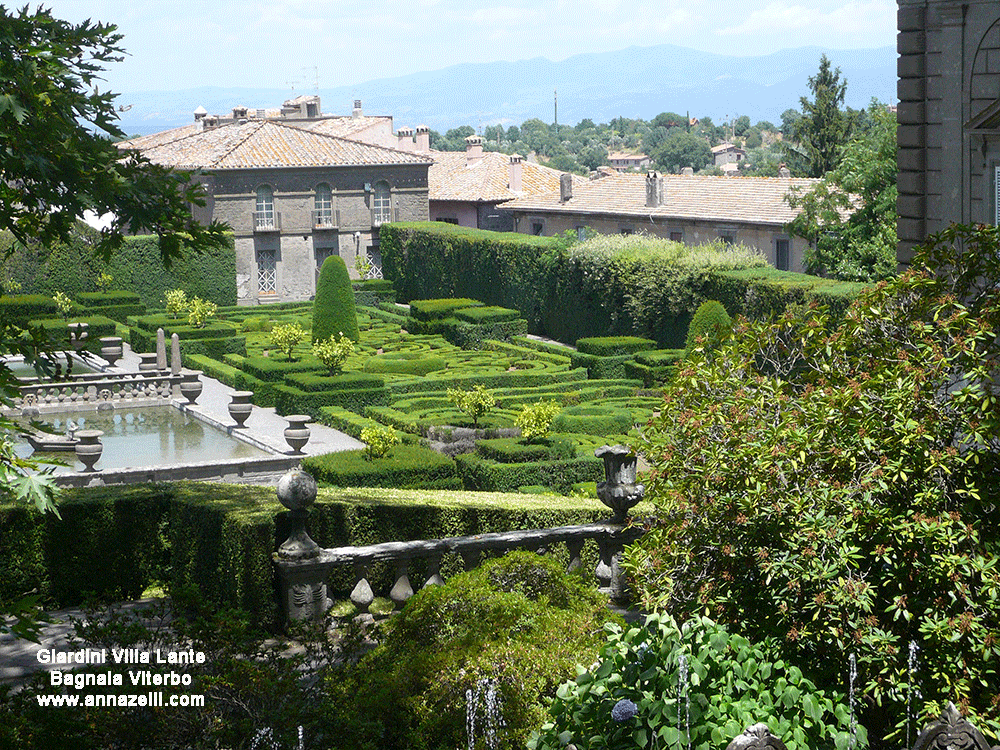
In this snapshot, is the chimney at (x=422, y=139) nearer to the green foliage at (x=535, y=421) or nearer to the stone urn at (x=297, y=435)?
the stone urn at (x=297, y=435)

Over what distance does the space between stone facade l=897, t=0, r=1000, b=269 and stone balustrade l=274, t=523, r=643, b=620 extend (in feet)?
13.4

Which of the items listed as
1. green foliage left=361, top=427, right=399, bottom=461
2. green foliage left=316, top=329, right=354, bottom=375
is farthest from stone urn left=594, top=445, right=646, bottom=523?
green foliage left=316, top=329, right=354, bottom=375

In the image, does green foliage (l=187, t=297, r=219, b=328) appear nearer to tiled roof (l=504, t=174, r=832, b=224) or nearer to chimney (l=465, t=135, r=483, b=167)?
tiled roof (l=504, t=174, r=832, b=224)

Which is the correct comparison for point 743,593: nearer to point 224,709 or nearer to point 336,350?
point 224,709

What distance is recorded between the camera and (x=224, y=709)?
691cm

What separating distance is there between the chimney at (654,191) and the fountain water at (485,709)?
38.8 m

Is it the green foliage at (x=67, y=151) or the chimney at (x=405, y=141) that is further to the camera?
the chimney at (x=405, y=141)

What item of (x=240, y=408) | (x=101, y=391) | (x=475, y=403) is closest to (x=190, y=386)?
(x=101, y=391)

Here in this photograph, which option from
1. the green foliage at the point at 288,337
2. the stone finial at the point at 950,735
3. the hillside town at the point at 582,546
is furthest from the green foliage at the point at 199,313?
the stone finial at the point at 950,735

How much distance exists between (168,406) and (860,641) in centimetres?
2534

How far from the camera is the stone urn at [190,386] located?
28.8 metres

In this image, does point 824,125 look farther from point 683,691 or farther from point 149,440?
point 683,691

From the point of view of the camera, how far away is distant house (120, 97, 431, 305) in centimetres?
5084

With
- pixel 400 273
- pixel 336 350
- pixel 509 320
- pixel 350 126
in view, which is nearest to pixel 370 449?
pixel 336 350
